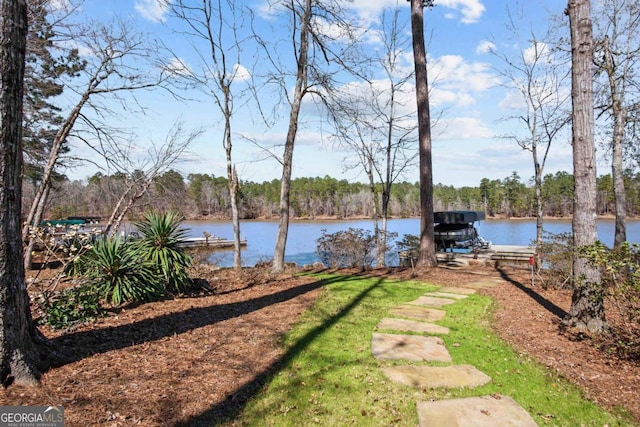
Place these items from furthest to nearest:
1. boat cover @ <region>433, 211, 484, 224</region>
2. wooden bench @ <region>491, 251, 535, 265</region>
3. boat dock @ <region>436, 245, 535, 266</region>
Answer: boat cover @ <region>433, 211, 484, 224</region>, wooden bench @ <region>491, 251, 535, 265</region>, boat dock @ <region>436, 245, 535, 266</region>

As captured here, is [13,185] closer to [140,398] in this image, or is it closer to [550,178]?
[140,398]

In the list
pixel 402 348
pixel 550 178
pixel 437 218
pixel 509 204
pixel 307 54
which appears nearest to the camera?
pixel 402 348

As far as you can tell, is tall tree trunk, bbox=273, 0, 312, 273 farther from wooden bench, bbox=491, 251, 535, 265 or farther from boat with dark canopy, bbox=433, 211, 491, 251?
wooden bench, bbox=491, 251, 535, 265

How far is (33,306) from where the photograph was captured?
3.94 meters

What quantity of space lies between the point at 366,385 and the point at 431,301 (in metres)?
3.17

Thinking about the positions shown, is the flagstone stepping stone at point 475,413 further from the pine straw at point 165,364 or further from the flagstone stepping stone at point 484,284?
the flagstone stepping stone at point 484,284

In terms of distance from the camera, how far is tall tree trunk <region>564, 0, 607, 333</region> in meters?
4.23

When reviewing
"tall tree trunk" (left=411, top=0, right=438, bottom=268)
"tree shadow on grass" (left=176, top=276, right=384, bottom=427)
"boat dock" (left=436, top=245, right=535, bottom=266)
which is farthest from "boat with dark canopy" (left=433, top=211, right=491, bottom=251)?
"tree shadow on grass" (left=176, top=276, right=384, bottom=427)

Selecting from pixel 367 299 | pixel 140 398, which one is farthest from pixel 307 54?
→ pixel 140 398

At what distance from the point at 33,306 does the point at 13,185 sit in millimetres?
2080

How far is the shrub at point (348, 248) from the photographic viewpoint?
450 inches

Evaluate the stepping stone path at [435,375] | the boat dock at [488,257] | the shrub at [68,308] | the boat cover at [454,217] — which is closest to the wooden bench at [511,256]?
the boat dock at [488,257]

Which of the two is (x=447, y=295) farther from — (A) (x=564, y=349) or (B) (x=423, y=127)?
(B) (x=423, y=127)

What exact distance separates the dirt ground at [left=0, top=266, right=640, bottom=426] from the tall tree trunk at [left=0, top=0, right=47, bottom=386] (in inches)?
8.0
